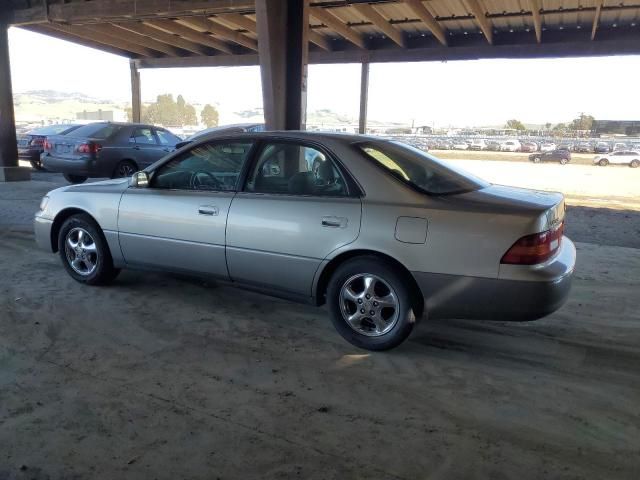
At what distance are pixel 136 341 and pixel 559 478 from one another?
2.82 meters

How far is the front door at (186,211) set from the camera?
4.15 m

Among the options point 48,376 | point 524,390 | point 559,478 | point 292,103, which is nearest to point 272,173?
point 48,376

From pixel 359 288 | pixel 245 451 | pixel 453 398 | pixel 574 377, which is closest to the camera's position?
pixel 245 451

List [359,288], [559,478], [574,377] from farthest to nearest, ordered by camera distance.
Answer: [359,288]
[574,377]
[559,478]

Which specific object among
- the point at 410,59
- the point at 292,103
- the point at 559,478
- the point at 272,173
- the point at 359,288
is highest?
the point at 410,59

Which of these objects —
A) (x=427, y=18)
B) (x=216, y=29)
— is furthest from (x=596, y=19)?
(x=216, y=29)

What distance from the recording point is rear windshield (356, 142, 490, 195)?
12.0ft

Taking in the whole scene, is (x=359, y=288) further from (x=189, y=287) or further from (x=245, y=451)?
(x=189, y=287)

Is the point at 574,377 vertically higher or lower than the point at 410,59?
lower

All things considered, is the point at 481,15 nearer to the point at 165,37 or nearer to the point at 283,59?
the point at 283,59

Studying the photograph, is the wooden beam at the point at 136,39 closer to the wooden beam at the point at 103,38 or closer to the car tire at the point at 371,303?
the wooden beam at the point at 103,38

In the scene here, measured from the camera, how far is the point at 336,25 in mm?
14156

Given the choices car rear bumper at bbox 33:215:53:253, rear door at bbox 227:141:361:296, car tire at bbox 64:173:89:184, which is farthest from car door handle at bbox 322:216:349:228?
car tire at bbox 64:173:89:184

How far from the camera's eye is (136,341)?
377 cm
